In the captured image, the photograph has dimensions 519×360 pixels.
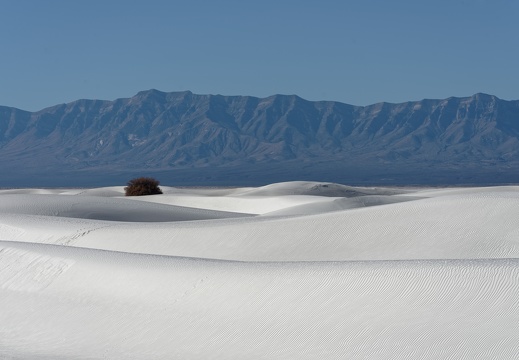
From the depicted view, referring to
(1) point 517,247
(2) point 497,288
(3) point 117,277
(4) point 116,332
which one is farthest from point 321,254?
(2) point 497,288

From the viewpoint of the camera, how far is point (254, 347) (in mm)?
12102

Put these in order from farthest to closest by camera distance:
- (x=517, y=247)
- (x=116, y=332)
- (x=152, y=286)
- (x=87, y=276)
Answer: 1. (x=517, y=247)
2. (x=87, y=276)
3. (x=152, y=286)
4. (x=116, y=332)

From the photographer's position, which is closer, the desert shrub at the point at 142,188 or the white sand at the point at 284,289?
the white sand at the point at 284,289

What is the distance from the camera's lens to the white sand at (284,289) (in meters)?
11.4

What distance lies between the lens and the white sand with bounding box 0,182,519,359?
11.4 m

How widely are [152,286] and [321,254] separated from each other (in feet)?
17.8

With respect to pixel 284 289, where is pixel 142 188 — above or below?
above

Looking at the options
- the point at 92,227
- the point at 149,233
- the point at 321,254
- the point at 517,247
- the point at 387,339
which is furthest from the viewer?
the point at 92,227

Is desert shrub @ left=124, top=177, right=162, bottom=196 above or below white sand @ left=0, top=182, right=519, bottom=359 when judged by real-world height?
above

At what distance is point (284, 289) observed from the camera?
44.2ft

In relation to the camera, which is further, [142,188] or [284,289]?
[142,188]

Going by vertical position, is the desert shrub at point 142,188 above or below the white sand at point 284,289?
above

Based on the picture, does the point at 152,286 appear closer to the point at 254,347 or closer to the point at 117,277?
the point at 117,277

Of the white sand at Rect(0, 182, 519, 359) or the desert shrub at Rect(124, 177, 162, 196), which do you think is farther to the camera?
the desert shrub at Rect(124, 177, 162, 196)
